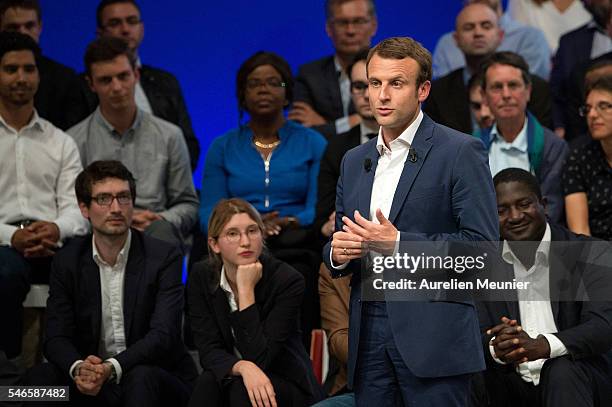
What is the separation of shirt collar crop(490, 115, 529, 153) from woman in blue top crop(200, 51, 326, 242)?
799mm

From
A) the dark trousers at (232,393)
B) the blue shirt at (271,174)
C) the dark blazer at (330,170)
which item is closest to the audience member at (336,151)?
the dark blazer at (330,170)

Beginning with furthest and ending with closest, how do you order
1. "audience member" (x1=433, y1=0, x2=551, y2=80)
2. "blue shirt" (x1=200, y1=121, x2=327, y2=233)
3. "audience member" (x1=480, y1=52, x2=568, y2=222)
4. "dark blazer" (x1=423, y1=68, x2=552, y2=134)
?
"audience member" (x1=433, y1=0, x2=551, y2=80)
"dark blazer" (x1=423, y1=68, x2=552, y2=134)
"blue shirt" (x1=200, y1=121, x2=327, y2=233)
"audience member" (x1=480, y1=52, x2=568, y2=222)

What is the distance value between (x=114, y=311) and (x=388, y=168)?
61.7 inches

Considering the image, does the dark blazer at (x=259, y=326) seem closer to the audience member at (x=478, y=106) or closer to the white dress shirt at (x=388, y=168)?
the white dress shirt at (x=388, y=168)

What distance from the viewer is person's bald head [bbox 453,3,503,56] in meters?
5.13

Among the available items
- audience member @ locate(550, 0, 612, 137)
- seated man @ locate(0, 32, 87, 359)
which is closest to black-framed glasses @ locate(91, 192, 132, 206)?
seated man @ locate(0, 32, 87, 359)

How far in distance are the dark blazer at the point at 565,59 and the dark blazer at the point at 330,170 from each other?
1.25m

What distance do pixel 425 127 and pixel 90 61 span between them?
254cm

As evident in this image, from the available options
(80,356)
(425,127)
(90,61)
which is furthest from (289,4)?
(425,127)

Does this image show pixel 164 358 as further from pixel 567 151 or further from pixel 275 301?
pixel 567 151

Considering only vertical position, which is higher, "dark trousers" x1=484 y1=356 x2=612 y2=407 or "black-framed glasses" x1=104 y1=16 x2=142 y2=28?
"black-framed glasses" x1=104 y1=16 x2=142 y2=28

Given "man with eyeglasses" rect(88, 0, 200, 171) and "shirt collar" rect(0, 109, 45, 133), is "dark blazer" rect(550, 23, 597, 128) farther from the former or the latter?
"shirt collar" rect(0, 109, 45, 133)

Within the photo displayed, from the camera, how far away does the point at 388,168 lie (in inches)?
103

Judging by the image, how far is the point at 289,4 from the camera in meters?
6.02
